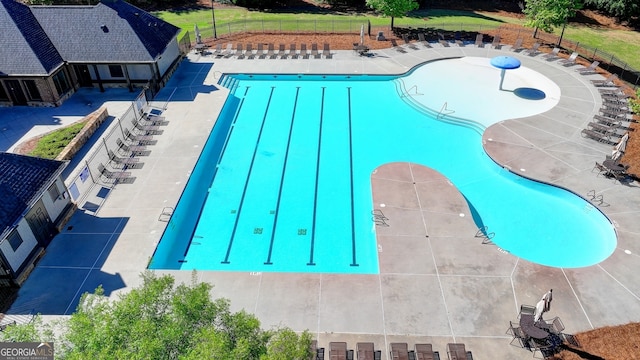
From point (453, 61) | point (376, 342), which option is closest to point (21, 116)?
point (376, 342)

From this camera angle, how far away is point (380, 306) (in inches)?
650

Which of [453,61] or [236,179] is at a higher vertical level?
[453,61]

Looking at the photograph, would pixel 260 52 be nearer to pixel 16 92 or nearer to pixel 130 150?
pixel 130 150

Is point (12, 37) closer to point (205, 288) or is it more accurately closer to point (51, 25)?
point (51, 25)

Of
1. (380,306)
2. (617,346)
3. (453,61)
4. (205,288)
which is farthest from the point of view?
(453,61)

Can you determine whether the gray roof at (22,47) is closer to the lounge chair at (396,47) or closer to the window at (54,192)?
the window at (54,192)

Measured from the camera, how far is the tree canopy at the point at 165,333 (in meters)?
9.27

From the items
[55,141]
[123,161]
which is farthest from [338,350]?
[55,141]

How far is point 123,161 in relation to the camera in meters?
24.0

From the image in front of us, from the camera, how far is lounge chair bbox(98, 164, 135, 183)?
2267 cm

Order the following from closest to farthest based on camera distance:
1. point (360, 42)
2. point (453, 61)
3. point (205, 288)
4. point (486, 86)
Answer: point (205, 288), point (486, 86), point (453, 61), point (360, 42)

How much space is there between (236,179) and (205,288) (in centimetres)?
1341

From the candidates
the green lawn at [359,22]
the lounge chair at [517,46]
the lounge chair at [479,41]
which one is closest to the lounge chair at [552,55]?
the lounge chair at [517,46]

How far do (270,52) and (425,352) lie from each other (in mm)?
29142
